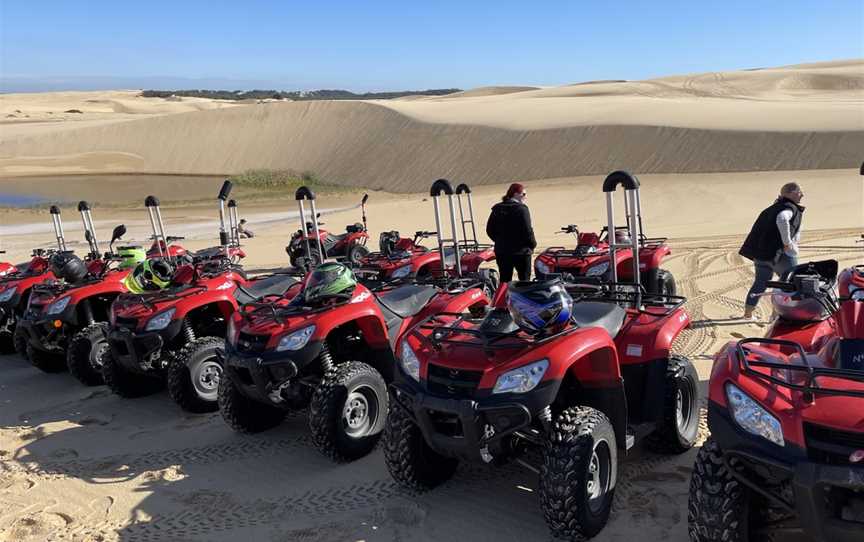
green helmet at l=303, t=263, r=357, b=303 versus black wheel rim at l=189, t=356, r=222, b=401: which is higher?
green helmet at l=303, t=263, r=357, b=303

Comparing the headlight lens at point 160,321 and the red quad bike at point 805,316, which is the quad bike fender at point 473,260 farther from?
the red quad bike at point 805,316

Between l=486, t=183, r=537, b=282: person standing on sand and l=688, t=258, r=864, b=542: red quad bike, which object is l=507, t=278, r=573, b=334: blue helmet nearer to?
l=688, t=258, r=864, b=542: red quad bike

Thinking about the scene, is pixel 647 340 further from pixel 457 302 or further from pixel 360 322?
pixel 360 322

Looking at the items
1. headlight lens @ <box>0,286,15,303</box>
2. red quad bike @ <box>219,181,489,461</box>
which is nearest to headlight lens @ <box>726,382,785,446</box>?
red quad bike @ <box>219,181,489,461</box>

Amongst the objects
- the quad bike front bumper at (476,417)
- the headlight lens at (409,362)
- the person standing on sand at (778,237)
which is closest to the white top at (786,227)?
the person standing on sand at (778,237)

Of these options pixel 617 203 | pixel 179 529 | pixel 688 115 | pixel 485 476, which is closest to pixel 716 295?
pixel 485 476

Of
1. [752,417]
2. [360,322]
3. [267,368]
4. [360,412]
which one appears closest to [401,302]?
[360,322]

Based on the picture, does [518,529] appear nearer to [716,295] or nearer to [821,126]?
Result: [716,295]

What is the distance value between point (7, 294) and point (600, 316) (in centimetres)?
800

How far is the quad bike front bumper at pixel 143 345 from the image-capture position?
21.7ft

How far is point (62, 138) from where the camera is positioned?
59.2m

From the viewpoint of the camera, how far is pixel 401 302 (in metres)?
6.43

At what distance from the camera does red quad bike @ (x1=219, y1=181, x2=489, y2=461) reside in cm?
523

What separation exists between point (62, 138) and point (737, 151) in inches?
2052
